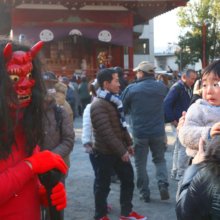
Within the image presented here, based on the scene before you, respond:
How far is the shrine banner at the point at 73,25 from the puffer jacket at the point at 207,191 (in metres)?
15.7

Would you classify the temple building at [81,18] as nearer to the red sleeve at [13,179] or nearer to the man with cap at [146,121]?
the man with cap at [146,121]

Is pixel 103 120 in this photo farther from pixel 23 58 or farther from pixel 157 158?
pixel 23 58

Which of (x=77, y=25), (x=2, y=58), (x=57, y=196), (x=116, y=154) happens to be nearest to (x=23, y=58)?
(x=2, y=58)

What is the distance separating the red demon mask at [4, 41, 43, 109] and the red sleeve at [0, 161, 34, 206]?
1.03 feet

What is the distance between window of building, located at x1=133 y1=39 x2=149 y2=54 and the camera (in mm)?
29719

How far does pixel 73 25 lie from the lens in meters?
16.8

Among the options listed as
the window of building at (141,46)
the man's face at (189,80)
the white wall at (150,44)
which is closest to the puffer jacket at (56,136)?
the man's face at (189,80)

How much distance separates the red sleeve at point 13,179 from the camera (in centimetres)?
161

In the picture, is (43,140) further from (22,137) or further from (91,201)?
(91,201)

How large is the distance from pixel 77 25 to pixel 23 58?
15.6 metres

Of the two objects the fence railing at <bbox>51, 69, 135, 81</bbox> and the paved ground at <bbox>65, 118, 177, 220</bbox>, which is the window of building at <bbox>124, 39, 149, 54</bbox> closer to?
the fence railing at <bbox>51, 69, 135, 81</bbox>

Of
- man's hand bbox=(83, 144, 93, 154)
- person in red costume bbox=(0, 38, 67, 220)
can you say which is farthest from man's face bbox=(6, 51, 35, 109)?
man's hand bbox=(83, 144, 93, 154)

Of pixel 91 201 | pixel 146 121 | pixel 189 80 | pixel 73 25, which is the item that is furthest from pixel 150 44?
pixel 91 201

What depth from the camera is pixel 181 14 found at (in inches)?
1574
